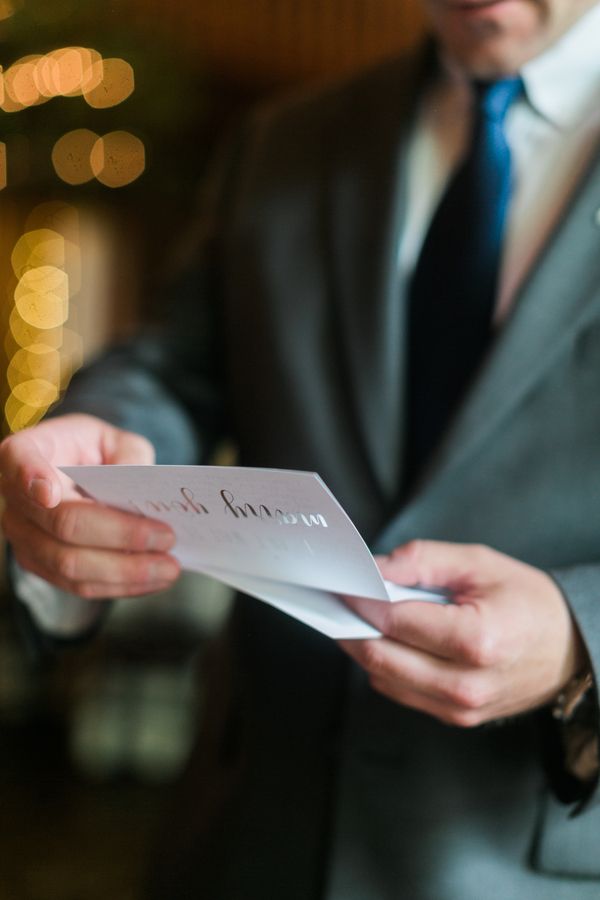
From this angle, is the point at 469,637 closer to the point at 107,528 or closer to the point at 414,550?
the point at 414,550

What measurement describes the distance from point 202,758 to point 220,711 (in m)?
0.06

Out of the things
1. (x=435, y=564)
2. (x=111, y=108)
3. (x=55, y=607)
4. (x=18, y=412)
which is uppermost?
(x=111, y=108)

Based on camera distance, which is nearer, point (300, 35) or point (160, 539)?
point (160, 539)

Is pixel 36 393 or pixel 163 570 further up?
pixel 163 570

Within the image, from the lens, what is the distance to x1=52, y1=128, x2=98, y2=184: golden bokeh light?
6.85 feet

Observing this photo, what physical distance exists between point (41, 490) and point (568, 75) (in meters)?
0.61

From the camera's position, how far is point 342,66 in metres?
2.75

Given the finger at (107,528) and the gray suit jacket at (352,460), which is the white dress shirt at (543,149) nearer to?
the gray suit jacket at (352,460)

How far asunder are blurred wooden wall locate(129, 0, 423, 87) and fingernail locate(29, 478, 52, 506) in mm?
2237

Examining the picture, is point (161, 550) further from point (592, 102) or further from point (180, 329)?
point (592, 102)

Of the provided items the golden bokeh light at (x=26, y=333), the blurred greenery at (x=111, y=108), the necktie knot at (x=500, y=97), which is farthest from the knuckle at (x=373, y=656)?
the golden bokeh light at (x=26, y=333)

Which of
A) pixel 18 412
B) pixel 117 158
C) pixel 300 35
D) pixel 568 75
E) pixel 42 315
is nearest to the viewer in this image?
pixel 568 75

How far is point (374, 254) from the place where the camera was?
97 cm

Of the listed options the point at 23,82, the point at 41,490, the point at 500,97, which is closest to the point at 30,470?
the point at 41,490
